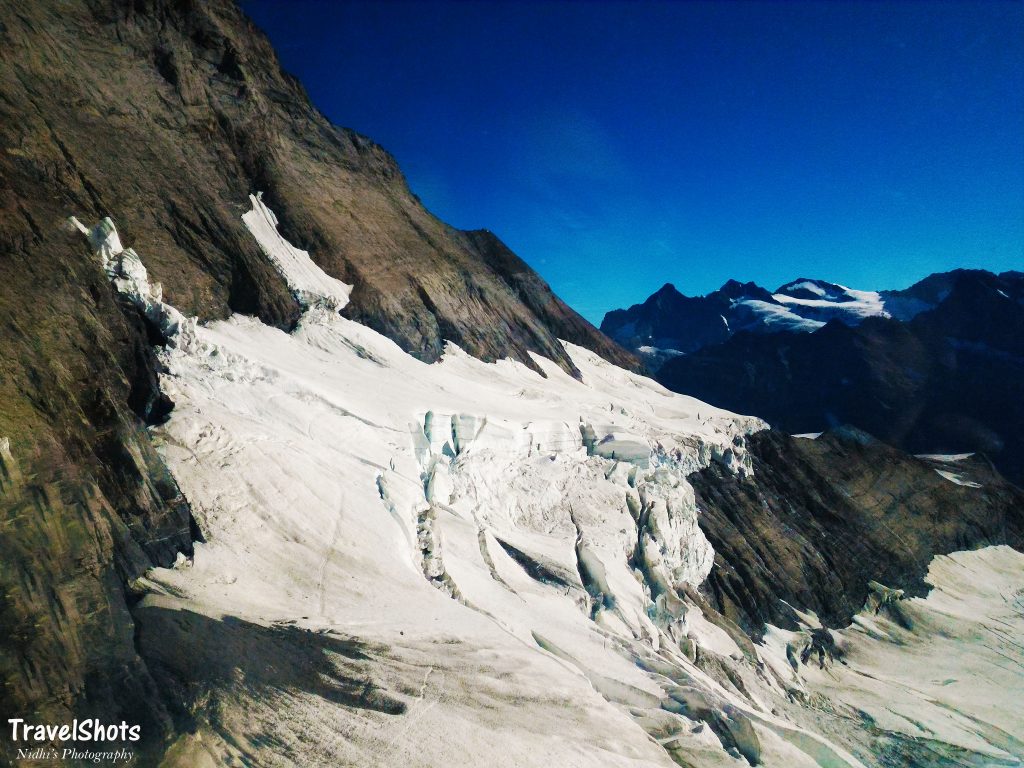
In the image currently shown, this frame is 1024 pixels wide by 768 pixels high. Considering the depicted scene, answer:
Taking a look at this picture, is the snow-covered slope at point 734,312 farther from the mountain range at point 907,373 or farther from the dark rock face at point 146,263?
the dark rock face at point 146,263

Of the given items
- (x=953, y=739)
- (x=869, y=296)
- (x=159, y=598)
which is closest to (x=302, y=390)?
(x=159, y=598)

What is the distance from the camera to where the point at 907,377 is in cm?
10188

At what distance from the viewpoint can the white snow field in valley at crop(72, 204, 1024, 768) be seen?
352 inches

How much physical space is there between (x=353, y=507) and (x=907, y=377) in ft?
374

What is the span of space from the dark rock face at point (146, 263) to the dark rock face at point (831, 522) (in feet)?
54.8

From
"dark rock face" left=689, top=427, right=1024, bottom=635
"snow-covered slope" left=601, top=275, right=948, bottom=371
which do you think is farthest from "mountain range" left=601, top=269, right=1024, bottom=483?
"dark rock face" left=689, top=427, right=1024, bottom=635

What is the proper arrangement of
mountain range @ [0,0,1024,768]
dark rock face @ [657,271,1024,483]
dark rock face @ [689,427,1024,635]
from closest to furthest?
1. mountain range @ [0,0,1024,768]
2. dark rock face @ [689,427,1024,635]
3. dark rock face @ [657,271,1024,483]

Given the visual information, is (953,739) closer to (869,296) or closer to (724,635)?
(724,635)

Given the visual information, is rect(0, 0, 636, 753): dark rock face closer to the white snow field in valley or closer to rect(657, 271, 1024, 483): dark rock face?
the white snow field in valley

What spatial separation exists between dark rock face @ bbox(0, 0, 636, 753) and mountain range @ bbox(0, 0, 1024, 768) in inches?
2.9

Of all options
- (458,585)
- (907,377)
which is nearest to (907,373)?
(907,377)

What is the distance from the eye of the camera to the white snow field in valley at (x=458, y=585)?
29.4 feet

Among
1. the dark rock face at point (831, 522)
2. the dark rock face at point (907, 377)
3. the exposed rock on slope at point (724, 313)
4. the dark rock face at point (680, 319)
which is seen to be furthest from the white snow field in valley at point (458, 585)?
the dark rock face at point (680, 319)

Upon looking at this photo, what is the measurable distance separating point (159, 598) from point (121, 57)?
25.9m
